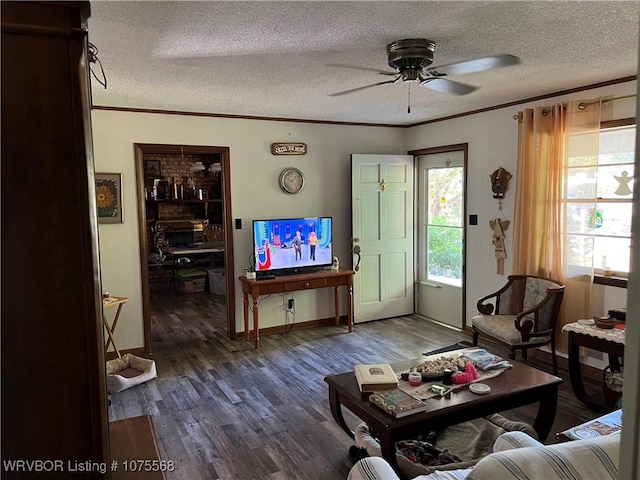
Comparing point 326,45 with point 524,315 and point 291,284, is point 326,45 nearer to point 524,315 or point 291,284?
point 524,315

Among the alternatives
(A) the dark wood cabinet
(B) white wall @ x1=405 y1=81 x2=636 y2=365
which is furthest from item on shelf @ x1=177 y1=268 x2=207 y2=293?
(A) the dark wood cabinet

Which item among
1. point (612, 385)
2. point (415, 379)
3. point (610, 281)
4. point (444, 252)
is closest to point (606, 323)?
point (612, 385)

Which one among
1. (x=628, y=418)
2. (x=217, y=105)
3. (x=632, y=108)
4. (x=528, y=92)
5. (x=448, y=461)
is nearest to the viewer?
(x=628, y=418)

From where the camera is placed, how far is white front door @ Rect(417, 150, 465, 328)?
17.5 ft

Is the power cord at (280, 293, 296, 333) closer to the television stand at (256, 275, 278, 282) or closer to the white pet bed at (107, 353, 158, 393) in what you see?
the television stand at (256, 275, 278, 282)

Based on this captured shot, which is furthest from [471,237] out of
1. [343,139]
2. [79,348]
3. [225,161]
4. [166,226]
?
[166,226]

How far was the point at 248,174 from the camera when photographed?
16.5 ft

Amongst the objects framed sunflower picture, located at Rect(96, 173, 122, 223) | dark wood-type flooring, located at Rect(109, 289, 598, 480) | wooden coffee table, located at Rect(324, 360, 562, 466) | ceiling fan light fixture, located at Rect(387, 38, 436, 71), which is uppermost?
ceiling fan light fixture, located at Rect(387, 38, 436, 71)

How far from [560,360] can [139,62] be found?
410 centimetres

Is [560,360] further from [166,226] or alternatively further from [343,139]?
[166,226]

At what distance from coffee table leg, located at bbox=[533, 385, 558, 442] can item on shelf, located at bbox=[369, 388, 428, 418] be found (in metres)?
0.85

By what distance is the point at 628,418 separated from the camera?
625mm

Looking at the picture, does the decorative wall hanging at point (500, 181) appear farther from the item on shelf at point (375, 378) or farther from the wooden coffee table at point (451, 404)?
the item on shelf at point (375, 378)

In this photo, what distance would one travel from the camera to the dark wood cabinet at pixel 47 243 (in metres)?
0.98
